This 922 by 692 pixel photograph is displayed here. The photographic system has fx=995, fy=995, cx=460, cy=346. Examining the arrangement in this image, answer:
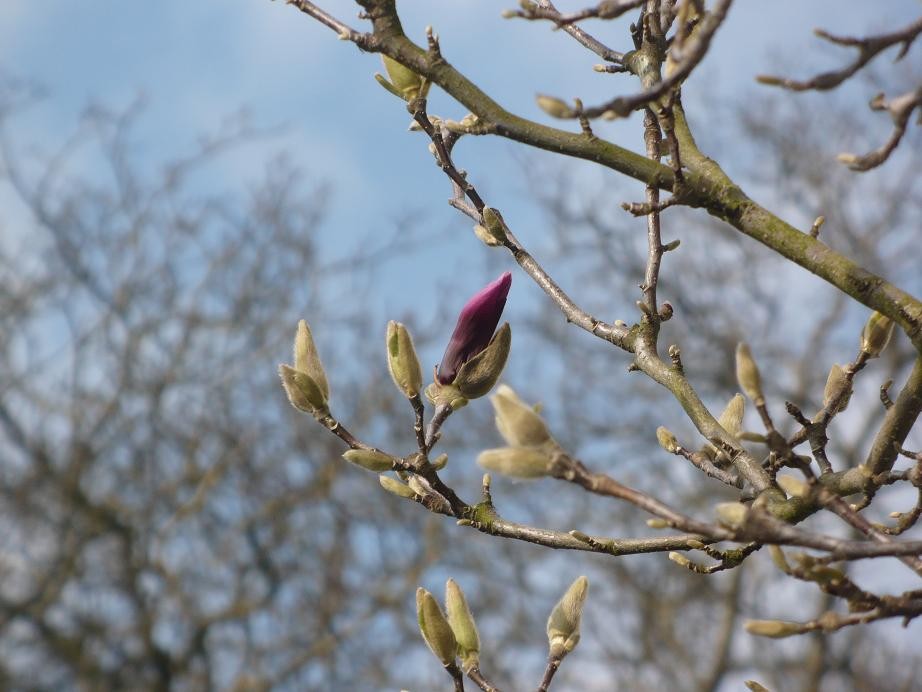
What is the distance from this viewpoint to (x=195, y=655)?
30.2ft

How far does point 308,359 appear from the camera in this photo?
126cm

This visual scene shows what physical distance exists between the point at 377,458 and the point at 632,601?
37.0 ft

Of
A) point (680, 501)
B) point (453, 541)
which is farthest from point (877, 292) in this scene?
point (680, 501)

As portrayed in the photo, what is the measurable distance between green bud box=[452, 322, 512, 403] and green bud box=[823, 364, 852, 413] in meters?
0.38

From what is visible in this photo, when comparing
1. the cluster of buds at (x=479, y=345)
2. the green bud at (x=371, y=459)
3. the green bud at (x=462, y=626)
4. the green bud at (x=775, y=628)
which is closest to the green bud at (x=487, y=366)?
the cluster of buds at (x=479, y=345)

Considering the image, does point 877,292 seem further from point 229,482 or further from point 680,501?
point 680,501

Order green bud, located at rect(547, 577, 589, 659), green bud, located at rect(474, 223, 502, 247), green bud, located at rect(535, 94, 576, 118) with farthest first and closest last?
1. green bud, located at rect(474, 223, 502, 247)
2. green bud, located at rect(547, 577, 589, 659)
3. green bud, located at rect(535, 94, 576, 118)

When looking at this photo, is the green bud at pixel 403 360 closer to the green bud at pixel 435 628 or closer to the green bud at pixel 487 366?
the green bud at pixel 487 366

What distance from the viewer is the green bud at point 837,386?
116 cm

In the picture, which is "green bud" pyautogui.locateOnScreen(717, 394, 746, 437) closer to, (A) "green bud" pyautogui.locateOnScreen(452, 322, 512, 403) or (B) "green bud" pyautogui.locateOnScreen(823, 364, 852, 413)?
(B) "green bud" pyautogui.locateOnScreen(823, 364, 852, 413)

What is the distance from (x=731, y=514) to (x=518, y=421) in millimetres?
192

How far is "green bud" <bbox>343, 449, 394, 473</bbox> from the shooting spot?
117 cm

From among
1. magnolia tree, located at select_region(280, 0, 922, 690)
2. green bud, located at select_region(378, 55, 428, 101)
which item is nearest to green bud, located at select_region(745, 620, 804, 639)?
magnolia tree, located at select_region(280, 0, 922, 690)

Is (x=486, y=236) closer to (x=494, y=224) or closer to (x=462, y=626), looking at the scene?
(x=494, y=224)
